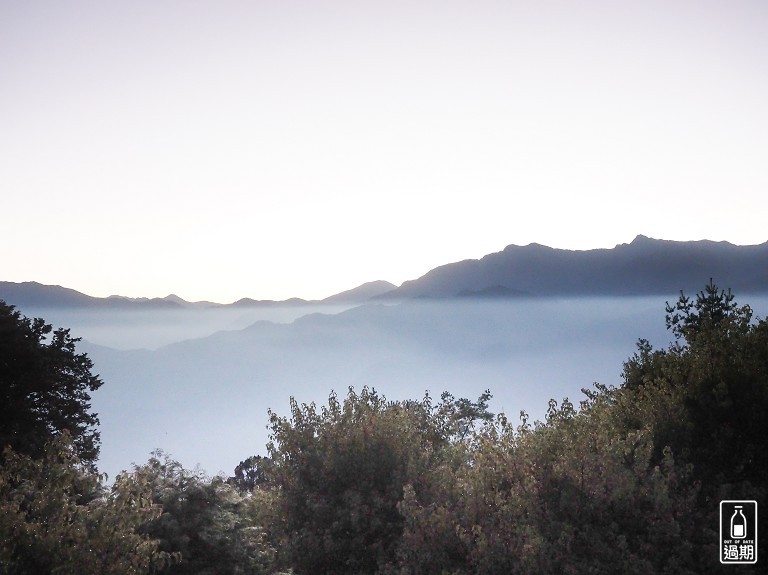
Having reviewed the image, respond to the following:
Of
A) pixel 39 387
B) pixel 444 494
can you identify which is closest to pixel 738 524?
pixel 444 494

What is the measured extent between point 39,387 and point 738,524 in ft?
131

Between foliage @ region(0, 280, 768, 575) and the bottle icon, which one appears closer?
foliage @ region(0, 280, 768, 575)

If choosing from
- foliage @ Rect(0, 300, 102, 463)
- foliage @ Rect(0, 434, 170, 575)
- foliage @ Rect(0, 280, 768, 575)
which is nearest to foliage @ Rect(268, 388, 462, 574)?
foliage @ Rect(0, 280, 768, 575)

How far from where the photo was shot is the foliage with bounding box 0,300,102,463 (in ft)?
135

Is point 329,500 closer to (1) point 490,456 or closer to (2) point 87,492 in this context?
(1) point 490,456

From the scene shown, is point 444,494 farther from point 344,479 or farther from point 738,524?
point 738,524

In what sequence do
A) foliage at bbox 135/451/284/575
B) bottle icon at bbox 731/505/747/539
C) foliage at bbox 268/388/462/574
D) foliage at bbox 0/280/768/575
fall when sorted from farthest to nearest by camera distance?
foliage at bbox 135/451/284/575
foliage at bbox 268/388/462/574
bottle icon at bbox 731/505/747/539
foliage at bbox 0/280/768/575

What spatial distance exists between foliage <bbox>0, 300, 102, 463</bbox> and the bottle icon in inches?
1349

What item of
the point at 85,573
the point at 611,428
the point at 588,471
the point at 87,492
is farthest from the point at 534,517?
the point at 87,492

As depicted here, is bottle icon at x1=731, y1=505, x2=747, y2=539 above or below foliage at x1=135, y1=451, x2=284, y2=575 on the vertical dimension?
above

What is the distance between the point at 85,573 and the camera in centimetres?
1869

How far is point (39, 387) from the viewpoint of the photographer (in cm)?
4431

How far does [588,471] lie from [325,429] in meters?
10.7

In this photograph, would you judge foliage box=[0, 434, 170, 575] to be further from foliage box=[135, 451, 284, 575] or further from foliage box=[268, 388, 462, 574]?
foliage box=[268, 388, 462, 574]
